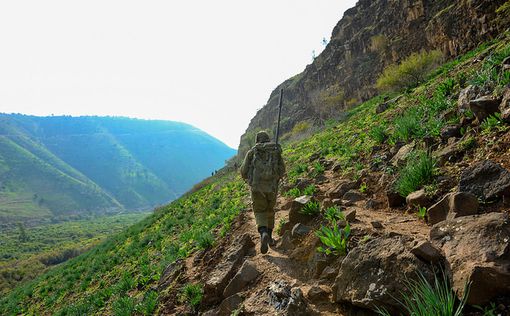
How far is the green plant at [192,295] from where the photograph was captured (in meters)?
5.23

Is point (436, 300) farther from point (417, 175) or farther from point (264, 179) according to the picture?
point (264, 179)

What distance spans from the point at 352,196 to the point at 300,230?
1.45 m

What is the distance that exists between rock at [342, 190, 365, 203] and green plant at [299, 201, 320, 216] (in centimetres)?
84

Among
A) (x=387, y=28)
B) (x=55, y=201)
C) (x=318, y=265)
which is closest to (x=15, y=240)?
(x=55, y=201)

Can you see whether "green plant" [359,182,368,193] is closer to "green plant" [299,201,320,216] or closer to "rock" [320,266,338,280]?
"green plant" [299,201,320,216]

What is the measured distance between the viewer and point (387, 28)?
4403cm

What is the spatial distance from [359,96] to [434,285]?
148 ft

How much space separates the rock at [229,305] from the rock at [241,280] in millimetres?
225

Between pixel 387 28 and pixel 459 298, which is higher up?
pixel 387 28

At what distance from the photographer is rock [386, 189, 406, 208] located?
5.17 meters

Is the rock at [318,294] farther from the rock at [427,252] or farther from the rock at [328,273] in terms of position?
the rock at [427,252]

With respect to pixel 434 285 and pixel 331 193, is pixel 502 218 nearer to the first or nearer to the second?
pixel 434 285

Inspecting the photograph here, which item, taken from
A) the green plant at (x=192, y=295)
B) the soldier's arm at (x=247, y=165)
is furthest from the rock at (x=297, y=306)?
the soldier's arm at (x=247, y=165)

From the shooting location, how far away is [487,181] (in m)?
3.62
